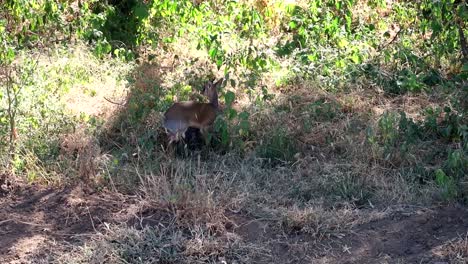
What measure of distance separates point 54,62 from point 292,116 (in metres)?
2.97

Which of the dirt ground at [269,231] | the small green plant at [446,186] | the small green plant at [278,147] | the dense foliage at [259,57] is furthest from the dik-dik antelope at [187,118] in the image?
the small green plant at [446,186]

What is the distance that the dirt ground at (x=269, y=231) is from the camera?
5770mm

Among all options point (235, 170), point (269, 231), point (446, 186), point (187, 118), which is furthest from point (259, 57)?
point (446, 186)

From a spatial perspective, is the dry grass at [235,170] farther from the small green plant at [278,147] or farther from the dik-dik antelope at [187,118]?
the dik-dik antelope at [187,118]

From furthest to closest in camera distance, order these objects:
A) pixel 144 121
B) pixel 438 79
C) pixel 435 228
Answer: pixel 438 79, pixel 144 121, pixel 435 228

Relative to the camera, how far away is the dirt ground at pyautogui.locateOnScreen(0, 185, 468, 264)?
5.77m

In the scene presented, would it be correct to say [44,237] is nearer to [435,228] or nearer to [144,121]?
[144,121]

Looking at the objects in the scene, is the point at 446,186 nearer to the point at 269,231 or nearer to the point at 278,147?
the point at 269,231

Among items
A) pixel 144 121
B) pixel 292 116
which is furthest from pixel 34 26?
pixel 292 116

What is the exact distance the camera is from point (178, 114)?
7.17 metres

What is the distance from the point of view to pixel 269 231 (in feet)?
19.8

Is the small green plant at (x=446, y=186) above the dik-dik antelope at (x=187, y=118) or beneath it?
beneath

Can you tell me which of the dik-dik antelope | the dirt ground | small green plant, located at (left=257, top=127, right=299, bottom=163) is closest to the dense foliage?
small green plant, located at (left=257, top=127, right=299, bottom=163)

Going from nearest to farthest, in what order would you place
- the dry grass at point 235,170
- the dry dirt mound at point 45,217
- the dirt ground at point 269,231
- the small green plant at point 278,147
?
the dirt ground at point 269,231
the dry grass at point 235,170
the dry dirt mound at point 45,217
the small green plant at point 278,147
